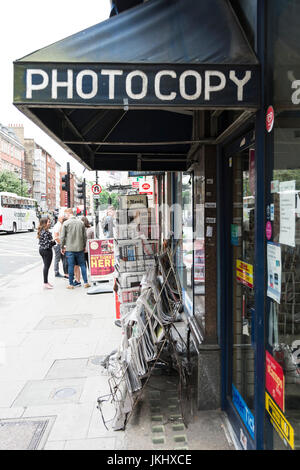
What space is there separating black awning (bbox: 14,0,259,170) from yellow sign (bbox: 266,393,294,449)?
6.43ft

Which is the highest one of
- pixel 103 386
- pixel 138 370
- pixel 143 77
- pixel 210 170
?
pixel 143 77

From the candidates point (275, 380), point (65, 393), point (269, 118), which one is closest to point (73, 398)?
point (65, 393)

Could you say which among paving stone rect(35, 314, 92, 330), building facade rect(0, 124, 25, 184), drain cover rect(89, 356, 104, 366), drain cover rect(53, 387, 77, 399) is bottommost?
drain cover rect(53, 387, 77, 399)

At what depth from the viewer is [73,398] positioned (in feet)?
15.0

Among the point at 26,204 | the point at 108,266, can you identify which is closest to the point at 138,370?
the point at 108,266

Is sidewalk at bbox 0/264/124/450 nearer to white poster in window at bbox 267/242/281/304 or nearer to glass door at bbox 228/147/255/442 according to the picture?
glass door at bbox 228/147/255/442

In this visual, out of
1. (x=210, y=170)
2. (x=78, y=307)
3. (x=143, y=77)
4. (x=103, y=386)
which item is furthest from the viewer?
(x=78, y=307)

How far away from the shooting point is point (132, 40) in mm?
2896

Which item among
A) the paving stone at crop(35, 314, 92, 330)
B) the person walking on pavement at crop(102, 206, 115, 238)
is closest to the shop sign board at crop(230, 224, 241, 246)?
the paving stone at crop(35, 314, 92, 330)

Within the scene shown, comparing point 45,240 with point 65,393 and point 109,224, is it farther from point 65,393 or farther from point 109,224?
point 65,393

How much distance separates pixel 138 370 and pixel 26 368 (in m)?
2.20

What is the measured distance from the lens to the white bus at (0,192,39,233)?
135 feet

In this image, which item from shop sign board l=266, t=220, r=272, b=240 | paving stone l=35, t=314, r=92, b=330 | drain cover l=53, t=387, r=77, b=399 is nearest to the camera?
shop sign board l=266, t=220, r=272, b=240

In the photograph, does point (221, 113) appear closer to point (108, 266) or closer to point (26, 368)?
point (26, 368)
